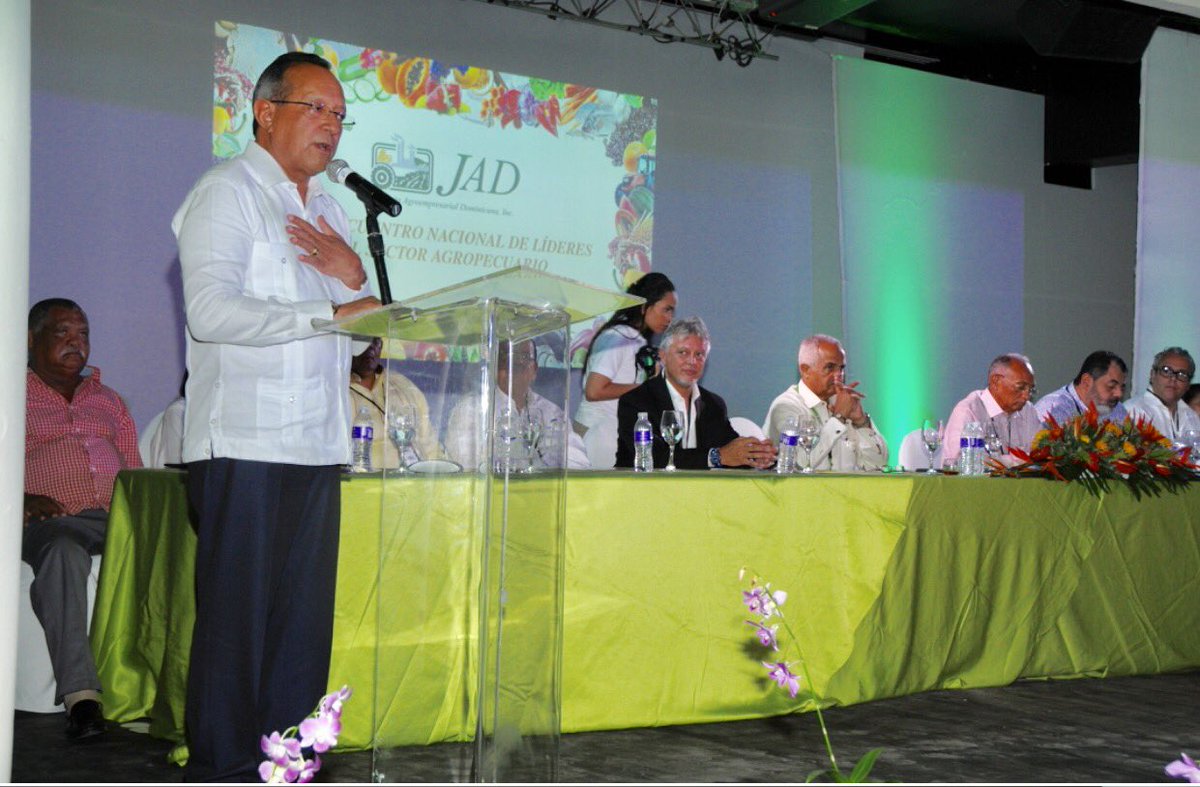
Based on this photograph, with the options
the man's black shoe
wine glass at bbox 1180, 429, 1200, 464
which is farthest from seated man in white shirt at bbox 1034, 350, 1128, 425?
the man's black shoe

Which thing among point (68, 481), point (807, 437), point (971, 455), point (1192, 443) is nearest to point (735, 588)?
point (807, 437)

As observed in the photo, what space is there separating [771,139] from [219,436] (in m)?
5.70

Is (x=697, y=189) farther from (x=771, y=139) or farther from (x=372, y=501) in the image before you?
(x=372, y=501)

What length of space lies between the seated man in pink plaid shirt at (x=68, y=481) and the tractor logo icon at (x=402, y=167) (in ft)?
7.43

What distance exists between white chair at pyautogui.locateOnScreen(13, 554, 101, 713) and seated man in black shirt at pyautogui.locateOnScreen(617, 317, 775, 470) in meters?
1.70

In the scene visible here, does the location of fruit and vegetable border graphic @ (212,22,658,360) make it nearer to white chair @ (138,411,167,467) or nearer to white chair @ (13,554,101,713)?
white chair @ (138,411,167,467)

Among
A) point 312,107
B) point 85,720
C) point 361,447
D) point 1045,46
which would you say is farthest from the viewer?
point 1045,46

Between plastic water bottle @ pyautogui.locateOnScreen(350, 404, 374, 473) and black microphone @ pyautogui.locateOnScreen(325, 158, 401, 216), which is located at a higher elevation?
black microphone @ pyautogui.locateOnScreen(325, 158, 401, 216)

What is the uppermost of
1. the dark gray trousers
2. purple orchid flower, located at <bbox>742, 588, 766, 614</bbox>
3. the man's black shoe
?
purple orchid flower, located at <bbox>742, 588, 766, 614</bbox>

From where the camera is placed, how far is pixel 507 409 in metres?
2.12

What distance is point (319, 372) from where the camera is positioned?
2.46 meters

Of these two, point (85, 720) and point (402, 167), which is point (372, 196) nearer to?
point (85, 720)

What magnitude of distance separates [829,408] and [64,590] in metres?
2.71

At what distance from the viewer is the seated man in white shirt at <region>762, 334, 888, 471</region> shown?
455 cm
